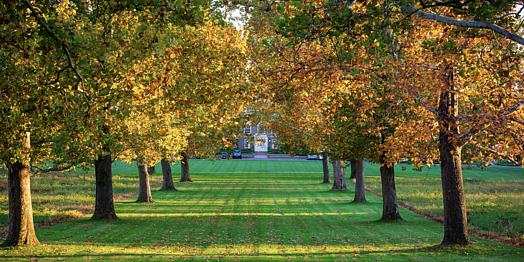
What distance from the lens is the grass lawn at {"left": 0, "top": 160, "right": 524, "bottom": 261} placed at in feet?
42.7

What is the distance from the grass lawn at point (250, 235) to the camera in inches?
513

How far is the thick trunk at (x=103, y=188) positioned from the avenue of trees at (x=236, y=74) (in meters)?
3.38

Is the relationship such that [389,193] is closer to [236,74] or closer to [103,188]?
[236,74]

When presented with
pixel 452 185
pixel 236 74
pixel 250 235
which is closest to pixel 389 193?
pixel 452 185

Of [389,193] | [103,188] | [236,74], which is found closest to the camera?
[236,74]

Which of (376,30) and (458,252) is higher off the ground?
(376,30)

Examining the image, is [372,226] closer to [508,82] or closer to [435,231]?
[435,231]

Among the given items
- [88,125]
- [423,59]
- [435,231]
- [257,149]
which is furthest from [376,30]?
[257,149]

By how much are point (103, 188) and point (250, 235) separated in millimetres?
8400

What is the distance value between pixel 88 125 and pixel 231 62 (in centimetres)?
471

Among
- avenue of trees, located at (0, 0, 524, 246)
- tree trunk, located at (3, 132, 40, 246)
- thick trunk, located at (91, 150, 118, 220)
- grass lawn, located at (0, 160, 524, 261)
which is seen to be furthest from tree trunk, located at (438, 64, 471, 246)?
thick trunk, located at (91, 150, 118, 220)

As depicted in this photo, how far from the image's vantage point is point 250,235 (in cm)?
1756

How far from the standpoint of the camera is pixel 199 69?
39.4 ft

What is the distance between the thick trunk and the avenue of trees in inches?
133
